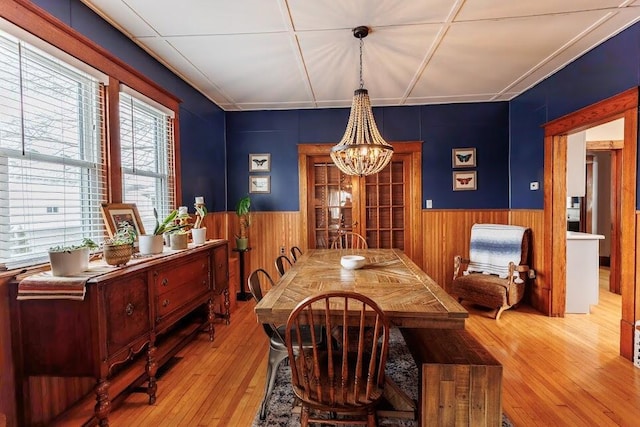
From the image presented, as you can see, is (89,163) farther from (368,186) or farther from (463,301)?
(463,301)

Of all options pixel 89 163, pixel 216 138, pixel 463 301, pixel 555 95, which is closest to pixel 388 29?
pixel 555 95

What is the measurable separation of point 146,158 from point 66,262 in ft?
4.95

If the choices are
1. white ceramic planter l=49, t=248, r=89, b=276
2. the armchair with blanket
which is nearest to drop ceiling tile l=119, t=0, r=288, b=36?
white ceramic planter l=49, t=248, r=89, b=276

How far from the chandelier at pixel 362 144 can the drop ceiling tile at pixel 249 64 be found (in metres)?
0.78

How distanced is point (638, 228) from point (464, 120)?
8.19 feet

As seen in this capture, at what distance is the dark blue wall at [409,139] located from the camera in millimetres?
4586

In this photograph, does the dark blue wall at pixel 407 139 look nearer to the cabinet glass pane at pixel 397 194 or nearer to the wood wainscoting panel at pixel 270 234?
the wood wainscoting panel at pixel 270 234

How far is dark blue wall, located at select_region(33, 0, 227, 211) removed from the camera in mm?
2217

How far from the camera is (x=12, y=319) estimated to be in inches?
66.9

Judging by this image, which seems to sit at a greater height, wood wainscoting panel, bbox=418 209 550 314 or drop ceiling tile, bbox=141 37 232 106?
drop ceiling tile, bbox=141 37 232 106

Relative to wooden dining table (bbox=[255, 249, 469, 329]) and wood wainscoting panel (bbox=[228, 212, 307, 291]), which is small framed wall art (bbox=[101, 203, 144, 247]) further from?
wood wainscoting panel (bbox=[228, 212, 307, 291])

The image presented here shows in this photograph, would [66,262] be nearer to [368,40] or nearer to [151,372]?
[151,372]

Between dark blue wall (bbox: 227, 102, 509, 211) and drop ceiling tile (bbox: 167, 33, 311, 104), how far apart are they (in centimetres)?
56

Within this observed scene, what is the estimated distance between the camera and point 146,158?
300 cm
